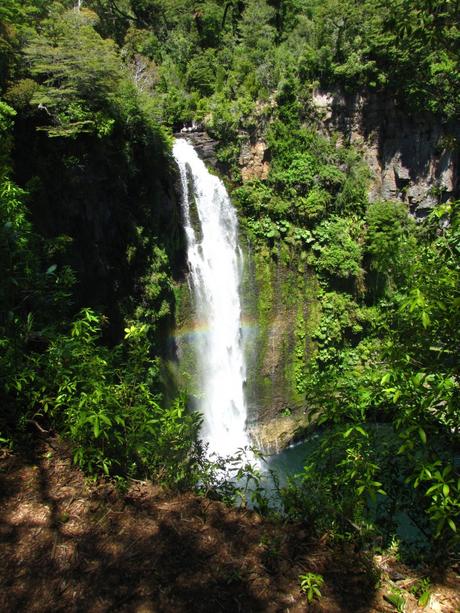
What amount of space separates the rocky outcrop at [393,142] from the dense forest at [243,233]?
14.2 inches

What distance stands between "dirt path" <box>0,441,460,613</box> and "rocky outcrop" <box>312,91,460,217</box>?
14810 millimetres

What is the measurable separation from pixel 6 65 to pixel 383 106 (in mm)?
12202

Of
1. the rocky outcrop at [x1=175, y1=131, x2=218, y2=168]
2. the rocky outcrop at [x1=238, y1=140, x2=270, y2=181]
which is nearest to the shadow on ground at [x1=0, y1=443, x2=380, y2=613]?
the rocky outcrop at [x1=175, y1=131, x2=218, y2=168]

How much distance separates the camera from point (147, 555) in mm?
2457

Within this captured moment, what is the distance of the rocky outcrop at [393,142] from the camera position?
1523 centimetres

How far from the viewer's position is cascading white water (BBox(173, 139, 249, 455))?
12180 millimetres

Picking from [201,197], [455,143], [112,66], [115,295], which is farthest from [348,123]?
[455,143]

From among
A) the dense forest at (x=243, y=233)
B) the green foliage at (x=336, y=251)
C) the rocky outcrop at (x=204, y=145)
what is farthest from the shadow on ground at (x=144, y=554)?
the rocky outcrop at (x=204, y=145)

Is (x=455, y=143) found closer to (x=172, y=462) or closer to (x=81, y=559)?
(x=172, y=462)

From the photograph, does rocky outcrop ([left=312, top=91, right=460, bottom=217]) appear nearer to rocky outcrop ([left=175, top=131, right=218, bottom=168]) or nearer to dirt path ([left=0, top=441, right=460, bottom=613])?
rocky outcrop ([left=175, top=131, right=218, bottom=168])

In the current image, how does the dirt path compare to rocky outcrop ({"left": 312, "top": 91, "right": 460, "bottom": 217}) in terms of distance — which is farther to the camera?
rocky outcrop ({"left": 312, "top": 91, "right": 460, "bottom": 217})

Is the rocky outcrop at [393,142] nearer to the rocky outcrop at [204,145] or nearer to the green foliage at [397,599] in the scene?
the rocky outcrop at [204,145]

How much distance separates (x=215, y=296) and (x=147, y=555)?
33.2 ft

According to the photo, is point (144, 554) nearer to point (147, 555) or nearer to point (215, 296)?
point (147, 555)
